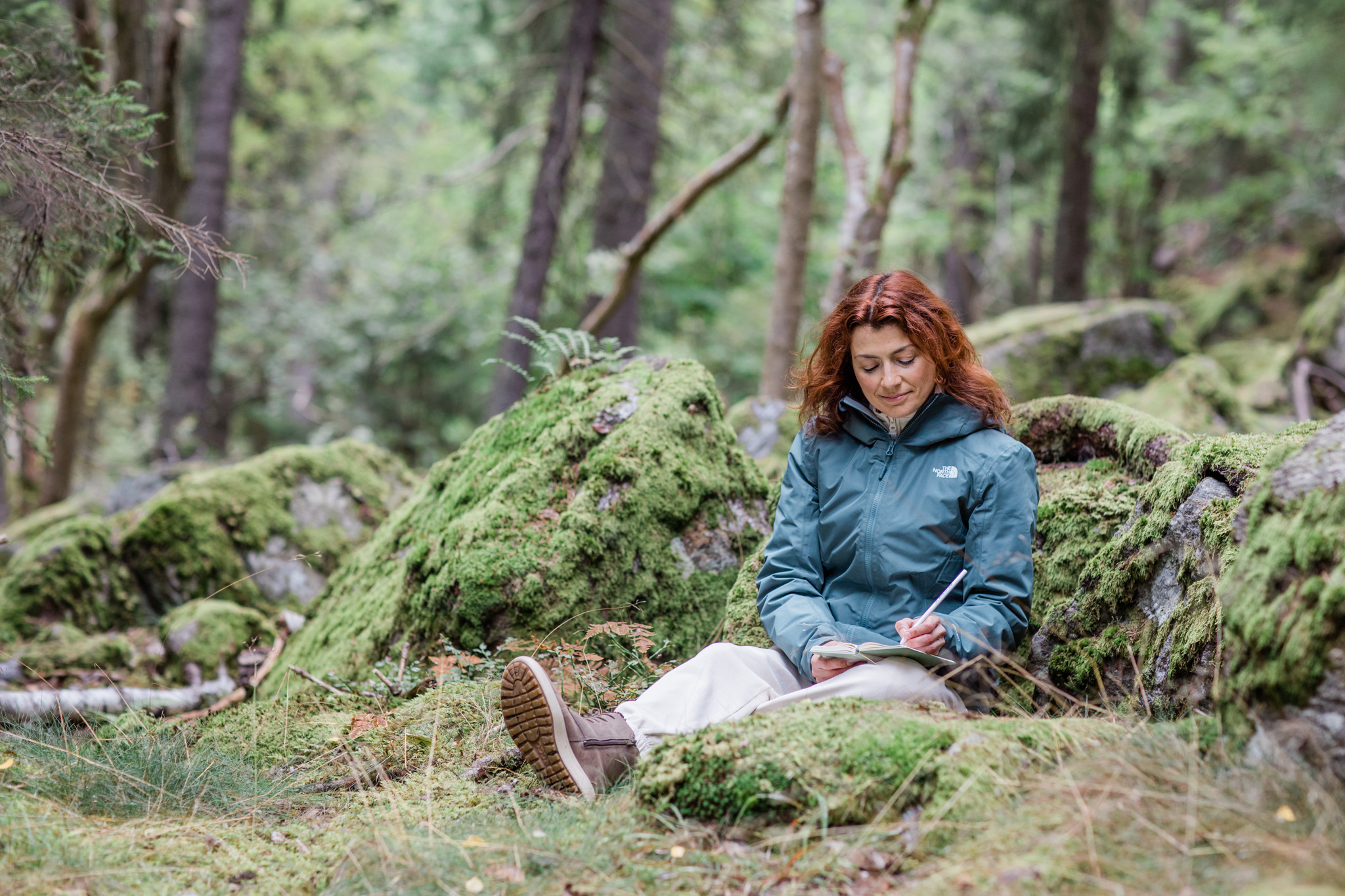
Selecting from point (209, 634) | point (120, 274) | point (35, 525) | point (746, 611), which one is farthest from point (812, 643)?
point (120, 274)

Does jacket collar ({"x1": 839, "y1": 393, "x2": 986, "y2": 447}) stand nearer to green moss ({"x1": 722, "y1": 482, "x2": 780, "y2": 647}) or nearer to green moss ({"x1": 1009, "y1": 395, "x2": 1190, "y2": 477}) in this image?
green moss ({"x1": 722, "y1": 482, "x2": 780, "y2": 647})

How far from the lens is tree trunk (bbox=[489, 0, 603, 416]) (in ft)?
31.4

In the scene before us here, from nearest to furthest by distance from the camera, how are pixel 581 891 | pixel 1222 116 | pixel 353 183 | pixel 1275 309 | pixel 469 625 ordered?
pixel 581 891 → pixel 469 625 → pixel 1222 116 → pixel 1275 309 → pixel 353 183

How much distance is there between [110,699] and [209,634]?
0.78 m

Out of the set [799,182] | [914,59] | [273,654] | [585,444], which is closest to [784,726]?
[585,444]

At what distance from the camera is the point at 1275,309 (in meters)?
15.1

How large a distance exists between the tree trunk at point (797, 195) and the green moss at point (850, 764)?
5375 mm

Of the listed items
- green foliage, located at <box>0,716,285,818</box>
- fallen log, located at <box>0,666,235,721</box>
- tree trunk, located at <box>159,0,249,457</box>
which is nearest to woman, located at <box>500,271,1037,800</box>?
green foliage, located at <box>0,716,285,818</box>

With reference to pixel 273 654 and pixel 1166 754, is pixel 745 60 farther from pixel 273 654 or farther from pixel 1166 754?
pixel 1166 754

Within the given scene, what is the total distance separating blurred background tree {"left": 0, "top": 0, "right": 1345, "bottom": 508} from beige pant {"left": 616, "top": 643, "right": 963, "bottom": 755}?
4606mm

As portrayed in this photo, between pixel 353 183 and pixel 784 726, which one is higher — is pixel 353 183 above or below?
above

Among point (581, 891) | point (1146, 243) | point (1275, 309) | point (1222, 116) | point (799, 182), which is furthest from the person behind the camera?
point (1146, 243)

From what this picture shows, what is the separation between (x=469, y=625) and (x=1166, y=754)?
107 inches

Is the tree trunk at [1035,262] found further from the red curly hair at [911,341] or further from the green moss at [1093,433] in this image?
the red curly hair at [911,341]
